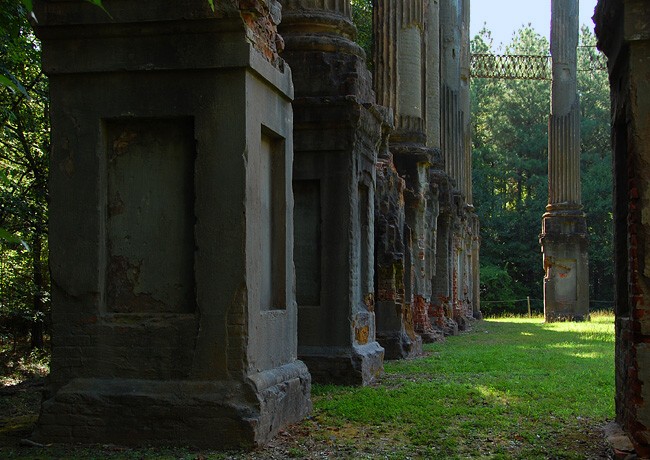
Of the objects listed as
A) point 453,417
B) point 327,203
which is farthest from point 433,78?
point 453,417

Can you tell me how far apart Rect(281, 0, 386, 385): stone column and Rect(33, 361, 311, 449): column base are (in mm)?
3720

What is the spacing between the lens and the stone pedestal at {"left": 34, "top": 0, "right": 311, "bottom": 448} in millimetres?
6645

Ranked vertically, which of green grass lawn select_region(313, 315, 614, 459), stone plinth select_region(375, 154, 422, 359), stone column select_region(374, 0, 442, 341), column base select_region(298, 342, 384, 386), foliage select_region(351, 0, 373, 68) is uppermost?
foliage select_region(351, 0, 373, 68)

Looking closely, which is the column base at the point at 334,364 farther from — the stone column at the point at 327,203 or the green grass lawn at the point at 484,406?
the green grass lawn at the point at 484,406

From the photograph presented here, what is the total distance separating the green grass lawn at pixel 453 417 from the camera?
6.44 metres

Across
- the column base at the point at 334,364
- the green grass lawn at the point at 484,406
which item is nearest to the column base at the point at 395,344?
the green grass lawn at the point at 484,406

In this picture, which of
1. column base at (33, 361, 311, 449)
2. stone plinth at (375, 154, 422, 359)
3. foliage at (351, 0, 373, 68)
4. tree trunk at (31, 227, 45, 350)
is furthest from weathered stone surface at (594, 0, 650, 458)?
foliage at (351, 0, 373, 68)

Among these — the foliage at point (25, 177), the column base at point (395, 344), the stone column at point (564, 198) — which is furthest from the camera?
the stone column at point (564, 198)

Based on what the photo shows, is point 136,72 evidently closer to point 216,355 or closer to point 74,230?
point 74,230

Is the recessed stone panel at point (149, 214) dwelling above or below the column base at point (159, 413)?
above

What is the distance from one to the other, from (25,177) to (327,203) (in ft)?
23.5

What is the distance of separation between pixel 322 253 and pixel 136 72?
4.22 m

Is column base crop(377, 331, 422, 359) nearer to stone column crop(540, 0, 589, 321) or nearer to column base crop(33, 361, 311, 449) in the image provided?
column base crop(33, 361, 311, 449)

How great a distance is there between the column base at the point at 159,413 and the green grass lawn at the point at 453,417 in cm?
16
